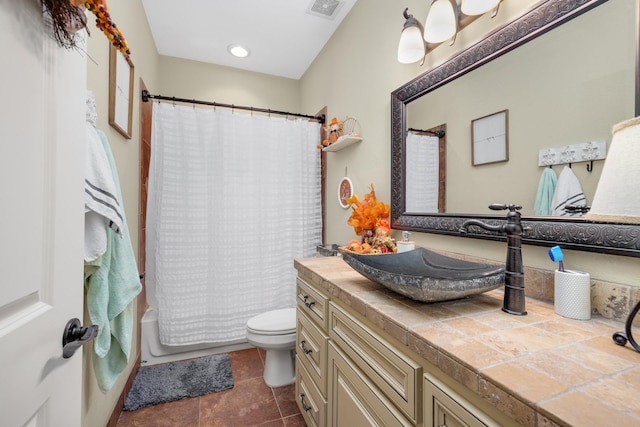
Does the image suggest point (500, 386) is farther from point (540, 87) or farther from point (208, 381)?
point (208, 381)

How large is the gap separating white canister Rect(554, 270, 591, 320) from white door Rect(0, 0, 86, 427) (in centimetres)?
123

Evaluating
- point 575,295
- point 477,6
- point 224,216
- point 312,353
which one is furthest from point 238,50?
point 575,295

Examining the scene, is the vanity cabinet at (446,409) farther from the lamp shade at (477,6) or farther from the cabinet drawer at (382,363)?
the lamp shade at (477,6)

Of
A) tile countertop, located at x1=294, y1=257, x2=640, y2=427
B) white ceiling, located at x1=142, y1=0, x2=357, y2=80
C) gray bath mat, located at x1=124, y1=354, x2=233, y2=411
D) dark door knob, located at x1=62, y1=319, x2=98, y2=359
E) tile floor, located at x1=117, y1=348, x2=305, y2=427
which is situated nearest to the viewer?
tile countertop, located at x1=294, y1=257, x2=640, y2=427

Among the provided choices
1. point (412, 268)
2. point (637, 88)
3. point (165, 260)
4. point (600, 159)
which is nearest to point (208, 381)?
point (165, 260)

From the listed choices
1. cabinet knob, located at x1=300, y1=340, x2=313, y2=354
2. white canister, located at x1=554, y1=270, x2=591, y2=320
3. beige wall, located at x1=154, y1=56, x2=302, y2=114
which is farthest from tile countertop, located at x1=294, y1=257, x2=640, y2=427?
beige wall, located at x1=154, y1=56, x2=302, y2=114

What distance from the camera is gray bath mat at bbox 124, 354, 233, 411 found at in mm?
1709

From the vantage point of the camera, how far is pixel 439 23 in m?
1.18

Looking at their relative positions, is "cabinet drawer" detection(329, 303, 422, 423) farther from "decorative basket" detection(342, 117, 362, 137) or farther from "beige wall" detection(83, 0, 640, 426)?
"decorative basket" detection(342, 117, 362, 137)

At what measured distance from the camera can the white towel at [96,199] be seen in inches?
37.2

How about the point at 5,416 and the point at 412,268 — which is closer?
the point at 5,416

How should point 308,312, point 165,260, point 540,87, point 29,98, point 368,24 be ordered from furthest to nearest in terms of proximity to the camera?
1. point 165,260
2. point 368,24
3. point 308,312
4. point 540,87
5. point 29,98

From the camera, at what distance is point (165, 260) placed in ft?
6.70

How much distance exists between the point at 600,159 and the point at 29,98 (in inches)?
54.0
